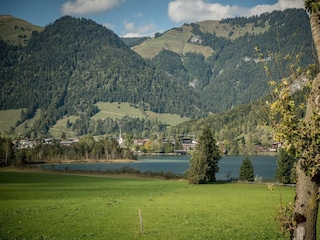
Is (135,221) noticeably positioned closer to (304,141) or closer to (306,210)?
(306,210)

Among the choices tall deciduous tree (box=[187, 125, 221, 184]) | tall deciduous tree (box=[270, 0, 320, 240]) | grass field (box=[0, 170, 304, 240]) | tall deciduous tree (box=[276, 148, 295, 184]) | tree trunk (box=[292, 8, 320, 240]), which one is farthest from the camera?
tall deciduous tree (box=[276, 148, 295, 184])

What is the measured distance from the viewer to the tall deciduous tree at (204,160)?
91.9 meters

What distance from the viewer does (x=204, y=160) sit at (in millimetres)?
91812

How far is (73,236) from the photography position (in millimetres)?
27766

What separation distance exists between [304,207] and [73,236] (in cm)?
2097

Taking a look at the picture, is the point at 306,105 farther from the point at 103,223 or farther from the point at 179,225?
the point at 103,223

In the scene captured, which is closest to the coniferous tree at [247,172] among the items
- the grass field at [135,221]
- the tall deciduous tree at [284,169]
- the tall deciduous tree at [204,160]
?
the tall deciduous tree at [204,160]

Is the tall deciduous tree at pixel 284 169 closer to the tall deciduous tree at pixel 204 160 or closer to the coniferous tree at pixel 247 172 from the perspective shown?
the coniferous tree at pixel 247 172

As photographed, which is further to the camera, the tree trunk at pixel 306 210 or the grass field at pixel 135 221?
the grass field at pixel 135 221

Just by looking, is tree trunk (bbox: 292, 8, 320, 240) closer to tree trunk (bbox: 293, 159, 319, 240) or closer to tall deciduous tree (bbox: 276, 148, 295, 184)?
tree trunk (bbox: 293, 159, 319, 240)

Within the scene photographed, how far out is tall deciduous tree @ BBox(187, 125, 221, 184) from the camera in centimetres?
9189

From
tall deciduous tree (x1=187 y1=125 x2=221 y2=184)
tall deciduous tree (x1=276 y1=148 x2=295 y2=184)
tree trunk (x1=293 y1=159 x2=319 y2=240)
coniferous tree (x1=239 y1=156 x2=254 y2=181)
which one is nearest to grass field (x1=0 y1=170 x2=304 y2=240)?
tree trunk (x1=293 y1=159 x2=319 y2=240)

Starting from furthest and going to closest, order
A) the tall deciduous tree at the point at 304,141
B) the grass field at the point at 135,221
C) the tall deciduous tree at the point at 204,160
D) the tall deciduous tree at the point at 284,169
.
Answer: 1. the tall deciduous tree at the point at 284,169
2. the tall deciduous tree at the point at 204,160
3. the grass field at the point at 135,221
4. the tall deciduous tree at the point at 304,141

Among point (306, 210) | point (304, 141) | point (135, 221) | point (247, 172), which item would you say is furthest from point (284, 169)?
point (304, 141)
